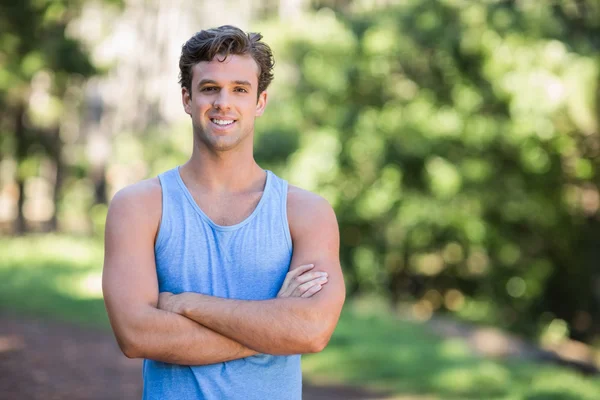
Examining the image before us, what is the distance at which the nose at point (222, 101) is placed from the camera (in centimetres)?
241

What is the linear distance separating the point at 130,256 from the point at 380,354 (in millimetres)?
7224

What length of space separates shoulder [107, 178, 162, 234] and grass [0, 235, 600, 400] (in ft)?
18.6

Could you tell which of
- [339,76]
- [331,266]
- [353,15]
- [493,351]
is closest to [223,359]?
[331,266]

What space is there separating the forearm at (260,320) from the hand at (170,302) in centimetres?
1

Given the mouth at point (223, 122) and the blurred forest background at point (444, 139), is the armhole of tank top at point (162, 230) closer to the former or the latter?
the mouth at point (223, 122)

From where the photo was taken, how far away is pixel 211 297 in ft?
7.83

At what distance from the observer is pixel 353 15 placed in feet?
49.5

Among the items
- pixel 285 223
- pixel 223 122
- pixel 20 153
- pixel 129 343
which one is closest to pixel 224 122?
pixel 223 122

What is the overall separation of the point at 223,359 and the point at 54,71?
1541cm

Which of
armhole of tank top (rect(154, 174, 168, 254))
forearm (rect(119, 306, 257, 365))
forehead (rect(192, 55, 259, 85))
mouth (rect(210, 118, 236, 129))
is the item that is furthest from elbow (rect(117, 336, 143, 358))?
forehead (rect(192, 55, 259, 85))

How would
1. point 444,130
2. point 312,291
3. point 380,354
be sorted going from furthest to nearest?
A: point 444,130
point 380,354
point 312,291

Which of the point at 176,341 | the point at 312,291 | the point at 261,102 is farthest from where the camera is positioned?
the point at 261,102

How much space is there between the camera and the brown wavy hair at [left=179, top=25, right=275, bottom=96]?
2426mm

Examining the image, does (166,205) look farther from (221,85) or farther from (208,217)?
(221,85)
